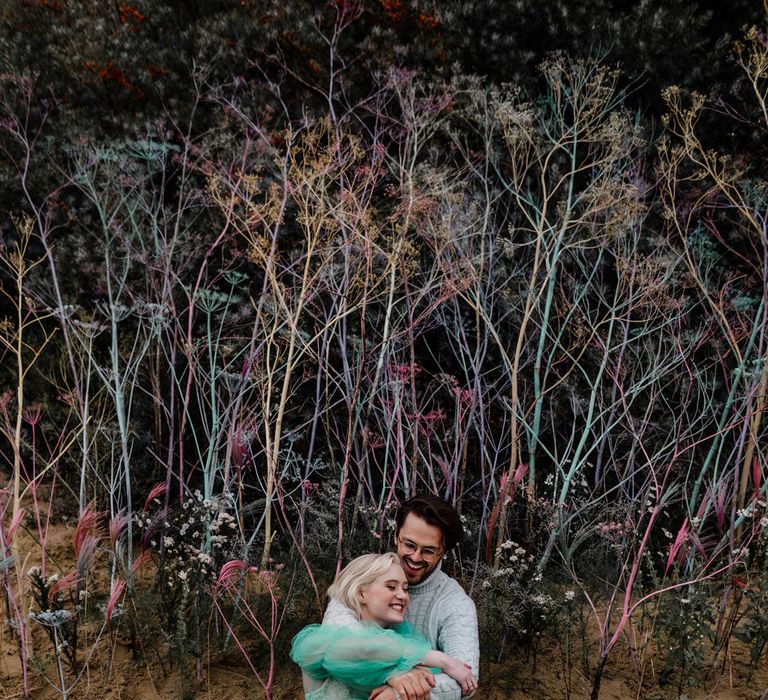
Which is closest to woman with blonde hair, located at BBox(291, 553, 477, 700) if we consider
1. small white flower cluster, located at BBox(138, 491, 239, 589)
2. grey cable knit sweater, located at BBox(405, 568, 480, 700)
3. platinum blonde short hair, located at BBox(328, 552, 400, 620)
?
platinum blonde short hair, located at BBox(328, 552, 400, 620)

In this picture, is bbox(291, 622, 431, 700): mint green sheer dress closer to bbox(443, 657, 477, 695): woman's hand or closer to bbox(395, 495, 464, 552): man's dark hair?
bbox(443, 657, 477, 695): woman's hand

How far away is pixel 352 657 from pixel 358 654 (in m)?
0.03

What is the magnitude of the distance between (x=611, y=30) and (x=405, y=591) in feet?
20.6

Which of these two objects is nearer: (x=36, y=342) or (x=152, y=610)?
(x=152, y=610)

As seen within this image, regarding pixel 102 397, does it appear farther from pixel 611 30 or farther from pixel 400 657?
pixel 611 30

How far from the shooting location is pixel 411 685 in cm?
267

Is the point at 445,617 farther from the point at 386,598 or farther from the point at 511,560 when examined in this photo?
the point at 511,560

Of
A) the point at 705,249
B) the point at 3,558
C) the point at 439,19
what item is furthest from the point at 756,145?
the point at 3,558

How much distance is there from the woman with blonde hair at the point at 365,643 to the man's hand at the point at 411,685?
0.12ft

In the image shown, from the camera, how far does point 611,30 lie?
720 centimetres

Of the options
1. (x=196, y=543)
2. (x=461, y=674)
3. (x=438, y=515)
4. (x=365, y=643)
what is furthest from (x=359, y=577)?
(x=196, y=543)

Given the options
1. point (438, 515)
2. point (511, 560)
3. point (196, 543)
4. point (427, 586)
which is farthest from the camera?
point (196, 543)

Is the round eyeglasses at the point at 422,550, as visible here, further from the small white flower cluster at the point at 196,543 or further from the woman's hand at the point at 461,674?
the small white flower cluster at the point at 196,543

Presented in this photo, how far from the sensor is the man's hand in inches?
104
